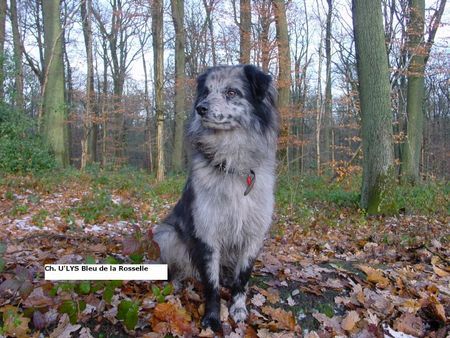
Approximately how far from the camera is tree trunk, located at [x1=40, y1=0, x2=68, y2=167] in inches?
580

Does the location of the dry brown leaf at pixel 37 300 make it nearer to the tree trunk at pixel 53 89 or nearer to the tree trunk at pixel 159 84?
the tree trunk at pixel 159 84

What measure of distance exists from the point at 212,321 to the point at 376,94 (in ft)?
22.7

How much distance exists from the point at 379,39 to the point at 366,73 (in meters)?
0.73

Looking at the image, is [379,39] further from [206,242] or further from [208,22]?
[208,22]

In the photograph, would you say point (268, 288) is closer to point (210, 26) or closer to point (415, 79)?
point (415, 79)

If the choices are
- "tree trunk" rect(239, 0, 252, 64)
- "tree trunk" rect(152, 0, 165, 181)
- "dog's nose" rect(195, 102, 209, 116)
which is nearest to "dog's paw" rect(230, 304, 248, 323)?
"dog's nose" rect(195, 102, 209, 116)

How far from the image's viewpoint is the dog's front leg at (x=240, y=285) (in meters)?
3.33

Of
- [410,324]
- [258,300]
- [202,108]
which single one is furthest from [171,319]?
[410,324]

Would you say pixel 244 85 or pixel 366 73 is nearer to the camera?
pixel 244 85

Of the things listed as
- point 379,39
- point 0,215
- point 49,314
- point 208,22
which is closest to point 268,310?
point 49,314

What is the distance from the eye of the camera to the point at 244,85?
3.43 metres

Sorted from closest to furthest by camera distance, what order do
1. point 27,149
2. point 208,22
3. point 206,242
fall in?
point 206,242 → point 27,149 → point 208,22

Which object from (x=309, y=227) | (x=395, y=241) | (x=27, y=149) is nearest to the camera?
(x=395, y=241)

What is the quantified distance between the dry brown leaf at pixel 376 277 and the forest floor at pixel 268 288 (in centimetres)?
1
